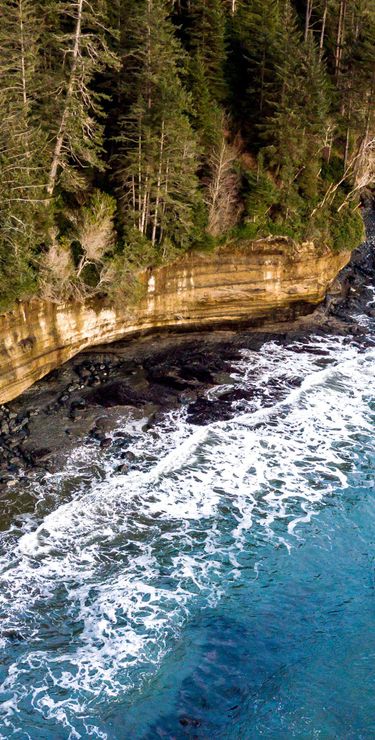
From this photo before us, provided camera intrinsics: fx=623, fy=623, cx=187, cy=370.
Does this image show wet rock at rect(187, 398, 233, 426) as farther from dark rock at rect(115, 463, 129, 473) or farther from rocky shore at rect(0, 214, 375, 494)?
dark rock at rect(115, 463, 129, 473)

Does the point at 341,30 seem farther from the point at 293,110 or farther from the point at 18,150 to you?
the point at 18,150

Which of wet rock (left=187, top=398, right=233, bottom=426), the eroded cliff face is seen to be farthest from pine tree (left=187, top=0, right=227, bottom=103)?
wet rock (left=187, top=398, right=233, bottom=426)

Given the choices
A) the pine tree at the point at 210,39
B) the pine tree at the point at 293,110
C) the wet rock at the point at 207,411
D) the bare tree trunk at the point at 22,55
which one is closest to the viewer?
the bare tree trunk at the point at 22,55

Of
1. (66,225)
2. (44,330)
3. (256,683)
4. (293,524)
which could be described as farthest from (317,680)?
(66,225)

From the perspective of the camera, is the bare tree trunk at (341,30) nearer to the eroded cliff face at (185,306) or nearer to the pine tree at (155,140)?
the eroded cliff face at (185,306)

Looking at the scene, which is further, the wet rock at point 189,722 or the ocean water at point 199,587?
the ocean water at point 199,587

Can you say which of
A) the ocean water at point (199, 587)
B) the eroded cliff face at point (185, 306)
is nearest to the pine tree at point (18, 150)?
the eroded cliff face at point (185, 306)
